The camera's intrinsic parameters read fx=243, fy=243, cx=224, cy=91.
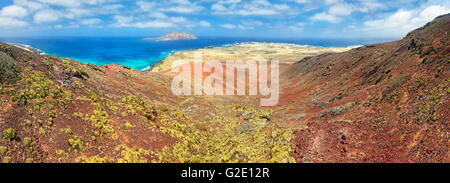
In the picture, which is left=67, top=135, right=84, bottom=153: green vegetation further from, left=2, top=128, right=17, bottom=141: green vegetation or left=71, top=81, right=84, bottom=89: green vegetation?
left=71, top=81, right=84, bottom=89: green vegetation

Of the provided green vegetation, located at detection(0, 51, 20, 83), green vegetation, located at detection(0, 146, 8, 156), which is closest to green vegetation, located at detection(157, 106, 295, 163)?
green vegetation, located at detection(0, 146, 8, 156)

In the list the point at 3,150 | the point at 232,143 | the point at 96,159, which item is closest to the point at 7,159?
the point at 3,150

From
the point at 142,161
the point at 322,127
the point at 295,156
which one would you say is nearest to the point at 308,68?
the point at 322,127
